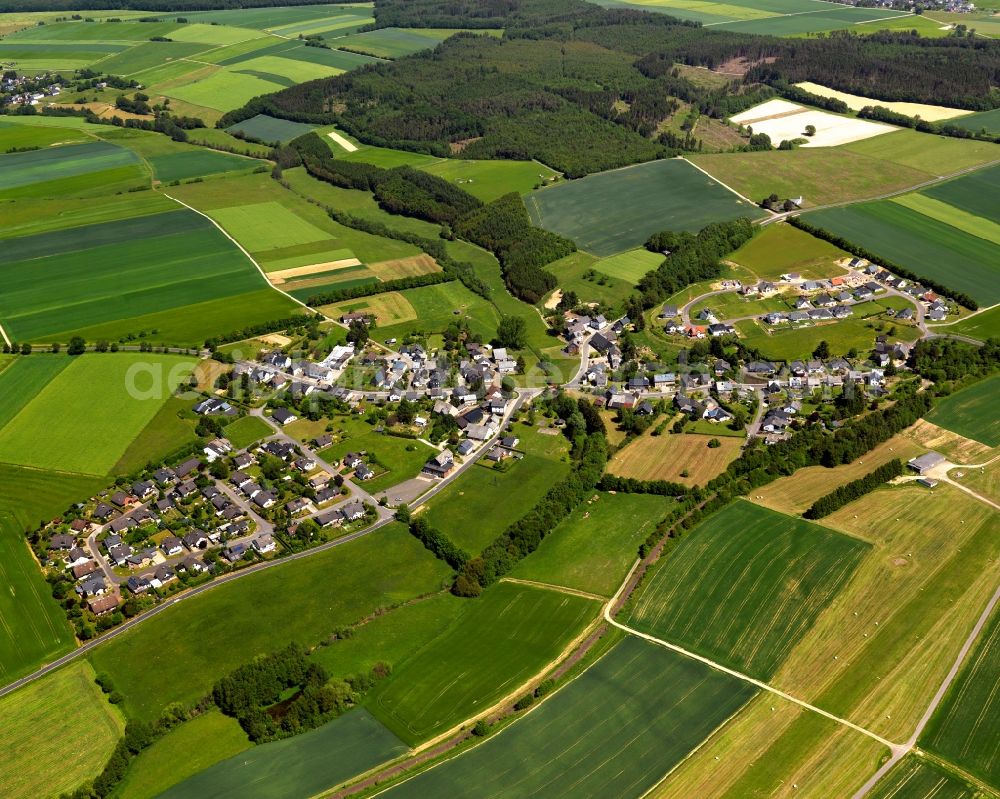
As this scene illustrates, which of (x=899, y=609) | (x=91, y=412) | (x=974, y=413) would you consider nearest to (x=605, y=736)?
(x=899, y=609)

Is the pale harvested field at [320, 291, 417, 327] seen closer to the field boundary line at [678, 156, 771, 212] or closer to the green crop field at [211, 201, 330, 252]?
the green crop field at [211, 201, 330, 252]

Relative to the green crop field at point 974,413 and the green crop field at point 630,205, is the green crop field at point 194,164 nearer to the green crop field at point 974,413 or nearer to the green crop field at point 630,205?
the green crop field at point 630,205

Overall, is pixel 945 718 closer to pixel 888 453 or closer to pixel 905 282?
pixel 888 453

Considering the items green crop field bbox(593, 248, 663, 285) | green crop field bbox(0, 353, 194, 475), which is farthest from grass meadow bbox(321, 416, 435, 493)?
green crop field bbox(593, 248, 663, 285)

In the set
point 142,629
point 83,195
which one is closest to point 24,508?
point 142,629

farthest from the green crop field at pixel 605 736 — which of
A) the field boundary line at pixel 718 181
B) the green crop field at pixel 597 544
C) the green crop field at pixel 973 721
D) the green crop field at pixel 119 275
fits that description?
the field boundary line at pixel 718 181

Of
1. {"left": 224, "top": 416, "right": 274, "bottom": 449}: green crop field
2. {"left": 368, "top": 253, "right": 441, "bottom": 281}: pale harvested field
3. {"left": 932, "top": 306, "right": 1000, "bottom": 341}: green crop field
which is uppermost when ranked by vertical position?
{"left": 368, "top": 253, "right": 441, "bottom": 281}: pale harvested field
